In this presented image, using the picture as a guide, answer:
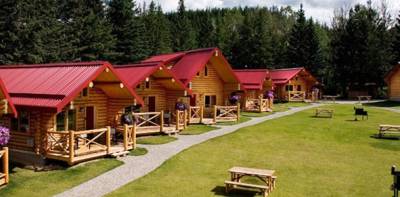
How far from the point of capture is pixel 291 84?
58.2m

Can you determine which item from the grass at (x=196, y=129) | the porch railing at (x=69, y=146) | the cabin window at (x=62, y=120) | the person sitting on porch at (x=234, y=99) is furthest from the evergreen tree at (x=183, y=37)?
the porch railing at (x=69, y=146)

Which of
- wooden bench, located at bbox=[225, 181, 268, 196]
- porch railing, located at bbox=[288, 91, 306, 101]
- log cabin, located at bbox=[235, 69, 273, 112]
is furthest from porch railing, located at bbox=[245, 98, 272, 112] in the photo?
wooden bench, located at bbox=[225, 181, 268, 196]

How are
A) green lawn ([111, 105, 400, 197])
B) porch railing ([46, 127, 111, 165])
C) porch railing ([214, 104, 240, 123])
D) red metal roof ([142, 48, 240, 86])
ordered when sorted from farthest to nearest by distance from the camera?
porch railing ([214, 104, 240, 123]), red metal roof ([142, 48, 240, 86]), porch railing ([46, 127, 111, 165]), green lawn ([111, 105, 400, 197])

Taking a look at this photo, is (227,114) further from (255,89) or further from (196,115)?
(255,89)

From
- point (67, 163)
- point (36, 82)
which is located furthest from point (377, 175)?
point (36, 82)

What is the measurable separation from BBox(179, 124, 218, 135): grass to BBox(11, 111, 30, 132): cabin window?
427 inches

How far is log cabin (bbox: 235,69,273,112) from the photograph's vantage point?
43.1 m

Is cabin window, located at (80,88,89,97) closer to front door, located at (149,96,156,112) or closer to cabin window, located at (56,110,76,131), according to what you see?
cabin window, located at (56,110,76,131)

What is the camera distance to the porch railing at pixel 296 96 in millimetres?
56719

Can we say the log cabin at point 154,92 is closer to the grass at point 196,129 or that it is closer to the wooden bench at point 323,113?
the grass at point 196,129

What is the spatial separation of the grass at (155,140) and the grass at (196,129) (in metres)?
2.08

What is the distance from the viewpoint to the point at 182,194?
15406 mm

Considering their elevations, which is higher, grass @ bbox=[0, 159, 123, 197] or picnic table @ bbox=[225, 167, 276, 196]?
picnic table @ bbox=[225, 167, 276, 196]

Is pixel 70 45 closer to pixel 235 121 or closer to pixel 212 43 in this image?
pixel 235 121
